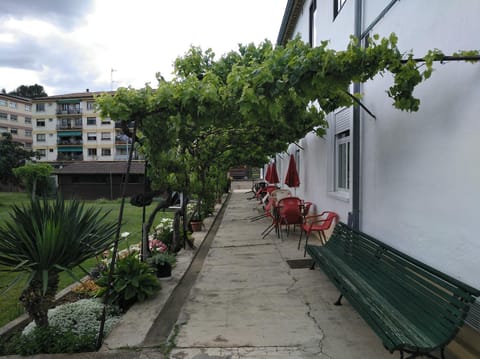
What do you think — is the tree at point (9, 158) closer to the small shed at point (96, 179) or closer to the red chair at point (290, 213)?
the small shed at point (96, 179)

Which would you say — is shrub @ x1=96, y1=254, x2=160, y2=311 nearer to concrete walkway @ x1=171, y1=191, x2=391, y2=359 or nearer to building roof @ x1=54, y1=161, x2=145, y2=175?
concrete walkway @ x1=171, y1=191, x2=391, y2=359

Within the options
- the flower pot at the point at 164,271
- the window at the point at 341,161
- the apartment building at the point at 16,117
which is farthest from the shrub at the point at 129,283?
the apartment building at the point at 16,117

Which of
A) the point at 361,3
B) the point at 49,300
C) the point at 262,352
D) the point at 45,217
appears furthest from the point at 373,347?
the point at 361,3

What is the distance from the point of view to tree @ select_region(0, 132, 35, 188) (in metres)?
41.5

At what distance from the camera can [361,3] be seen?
5449mm

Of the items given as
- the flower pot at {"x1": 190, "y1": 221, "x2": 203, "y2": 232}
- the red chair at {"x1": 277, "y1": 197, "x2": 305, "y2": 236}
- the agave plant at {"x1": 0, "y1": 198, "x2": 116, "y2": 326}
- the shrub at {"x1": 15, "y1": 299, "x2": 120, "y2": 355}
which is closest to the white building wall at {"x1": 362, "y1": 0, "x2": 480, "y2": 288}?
the agave plant at {"x1": 0, "y1": 198, "x2": 116, "y2": 326}

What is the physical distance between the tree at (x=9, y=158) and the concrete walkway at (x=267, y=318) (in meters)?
45.5

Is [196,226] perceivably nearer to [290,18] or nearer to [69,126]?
[290,18]

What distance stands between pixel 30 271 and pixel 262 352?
2278mm

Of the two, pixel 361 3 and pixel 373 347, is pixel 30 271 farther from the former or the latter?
pixel 361 3

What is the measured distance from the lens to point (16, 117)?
65938 mm

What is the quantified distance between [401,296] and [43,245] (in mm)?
3359

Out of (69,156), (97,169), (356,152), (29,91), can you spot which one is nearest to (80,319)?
(356,152)

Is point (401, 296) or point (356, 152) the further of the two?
point (356, 152)
